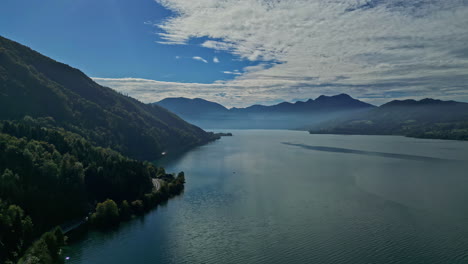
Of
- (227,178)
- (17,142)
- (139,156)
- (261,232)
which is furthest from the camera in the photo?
(139,156)

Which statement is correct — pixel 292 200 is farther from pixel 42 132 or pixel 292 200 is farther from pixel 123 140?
pixel 123 140

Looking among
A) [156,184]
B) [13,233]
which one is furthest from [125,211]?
[156,184]

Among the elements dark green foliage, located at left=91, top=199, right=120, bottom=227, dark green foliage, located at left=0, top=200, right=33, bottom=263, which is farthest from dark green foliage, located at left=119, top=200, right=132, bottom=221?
dark green foliage, located at left=0, top=200, right=33, bottom=263

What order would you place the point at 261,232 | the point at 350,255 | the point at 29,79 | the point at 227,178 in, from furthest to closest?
the point at 29,79 < the point at 227,178 < the point at 261,232 < the point at 350,255

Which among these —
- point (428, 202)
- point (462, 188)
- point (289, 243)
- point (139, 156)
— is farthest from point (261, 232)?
point (139, 156)

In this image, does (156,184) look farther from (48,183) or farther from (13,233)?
(13,233)

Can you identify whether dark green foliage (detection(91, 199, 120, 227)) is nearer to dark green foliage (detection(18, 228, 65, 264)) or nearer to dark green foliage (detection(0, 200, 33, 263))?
dark green foliage (detection(0, 200, 33, 263))

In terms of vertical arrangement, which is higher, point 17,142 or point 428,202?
point 17,142
